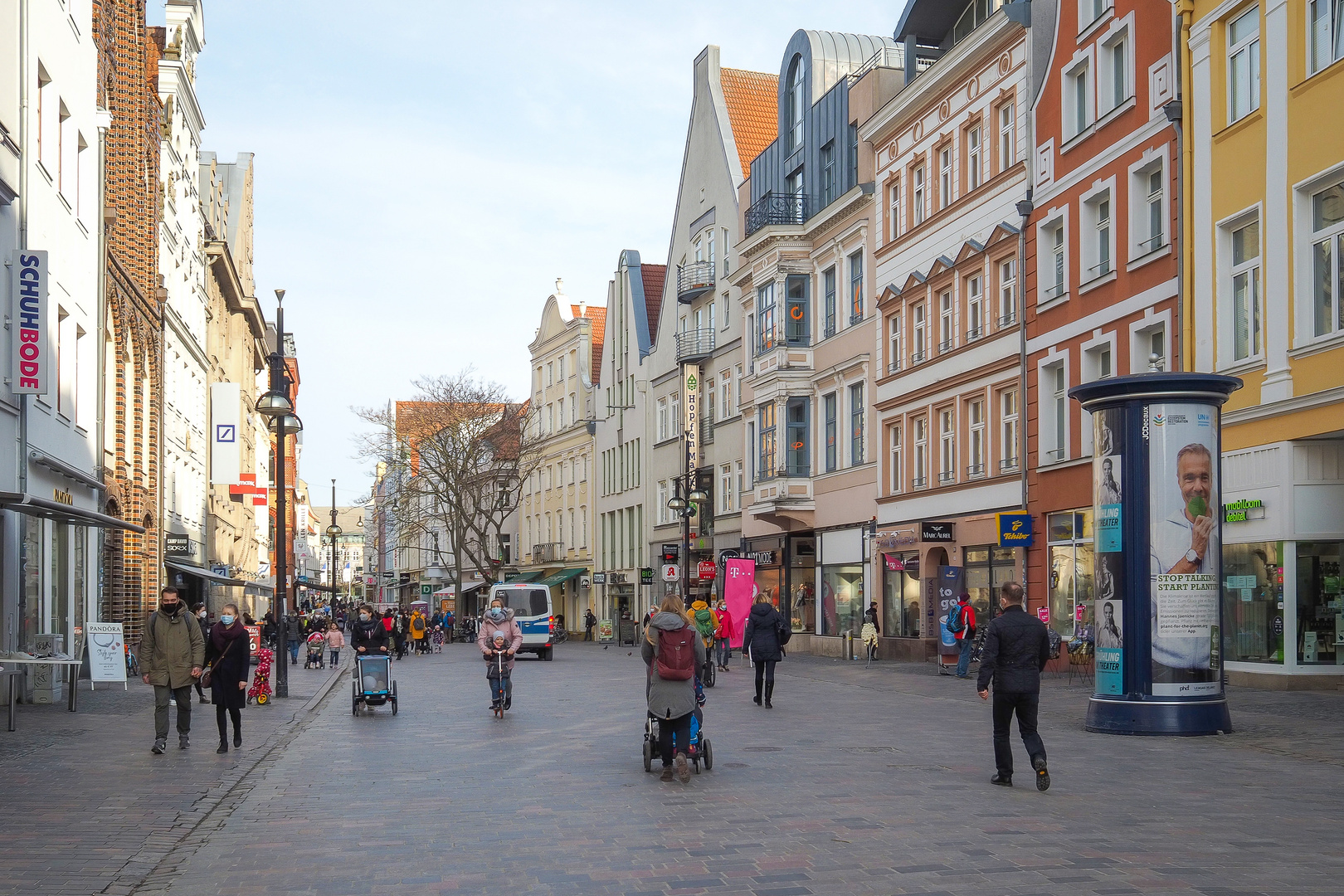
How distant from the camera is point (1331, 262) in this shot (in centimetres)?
2245

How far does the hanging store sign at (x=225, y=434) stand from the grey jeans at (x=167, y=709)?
40.1m

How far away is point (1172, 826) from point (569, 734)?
30.1 feet

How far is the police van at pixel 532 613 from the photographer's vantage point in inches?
1807

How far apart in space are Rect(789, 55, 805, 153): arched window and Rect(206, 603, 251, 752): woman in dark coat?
34.4 meters

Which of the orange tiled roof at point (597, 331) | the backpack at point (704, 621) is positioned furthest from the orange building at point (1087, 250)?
the orange tiled roof at point (597, 331)

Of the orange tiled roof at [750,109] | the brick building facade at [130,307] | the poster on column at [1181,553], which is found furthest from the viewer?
the orange tiled roof at [750,109]

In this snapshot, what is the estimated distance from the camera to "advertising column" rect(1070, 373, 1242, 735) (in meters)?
17.3

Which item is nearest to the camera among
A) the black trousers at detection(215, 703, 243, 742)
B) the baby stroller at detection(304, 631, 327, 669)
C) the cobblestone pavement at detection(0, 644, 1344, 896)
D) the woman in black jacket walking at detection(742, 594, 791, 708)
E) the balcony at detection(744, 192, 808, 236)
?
the cobblestone pavement at detection(0, 644, 1344, 896)

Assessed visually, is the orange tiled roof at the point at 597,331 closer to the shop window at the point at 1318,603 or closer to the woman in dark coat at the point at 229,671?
the shop window at the point at 1318,603

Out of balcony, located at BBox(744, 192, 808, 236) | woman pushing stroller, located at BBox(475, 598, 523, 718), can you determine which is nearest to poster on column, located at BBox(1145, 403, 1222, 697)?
woman pushing stroller, located at BBox(475, 598, 523, 718)

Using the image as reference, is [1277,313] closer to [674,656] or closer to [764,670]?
[764,670]

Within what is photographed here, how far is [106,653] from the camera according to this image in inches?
996

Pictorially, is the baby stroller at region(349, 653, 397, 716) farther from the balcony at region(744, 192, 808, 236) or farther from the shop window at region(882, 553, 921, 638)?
the balcony at region(744, 192, 808, 236)

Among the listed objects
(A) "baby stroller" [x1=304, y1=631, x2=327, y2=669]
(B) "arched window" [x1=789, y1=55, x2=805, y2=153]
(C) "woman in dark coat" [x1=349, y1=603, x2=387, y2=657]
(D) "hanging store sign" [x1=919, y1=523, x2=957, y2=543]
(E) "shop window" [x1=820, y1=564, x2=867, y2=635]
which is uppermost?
(B) "arched window" [x1=789, y1=55, x2=805, y2=153]
